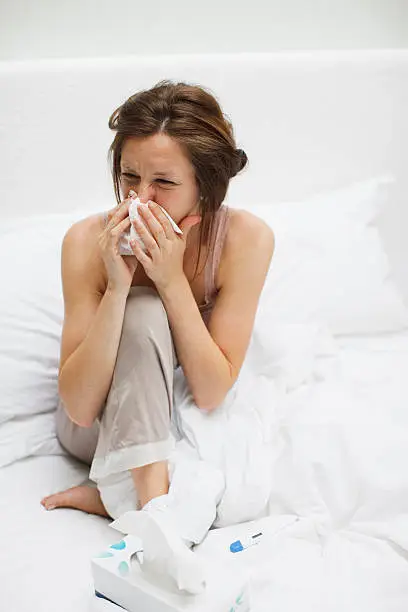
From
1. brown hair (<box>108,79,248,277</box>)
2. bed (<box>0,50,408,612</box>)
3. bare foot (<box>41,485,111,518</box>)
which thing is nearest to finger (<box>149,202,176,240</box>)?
brown hair (<box>108,79,248,277</box>)

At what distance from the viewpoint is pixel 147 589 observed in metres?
1.02

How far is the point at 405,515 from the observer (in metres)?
1.20

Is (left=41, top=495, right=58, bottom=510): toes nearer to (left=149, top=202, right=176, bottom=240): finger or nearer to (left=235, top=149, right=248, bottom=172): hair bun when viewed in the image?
(left=149, top=202, right=176, bottom=240): finger

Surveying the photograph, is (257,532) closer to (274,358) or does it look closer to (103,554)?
(103,554)

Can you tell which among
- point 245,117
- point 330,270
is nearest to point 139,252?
point 330,270

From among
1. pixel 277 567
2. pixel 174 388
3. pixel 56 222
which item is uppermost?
pixel 56 222

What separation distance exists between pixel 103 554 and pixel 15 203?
3.45 feet

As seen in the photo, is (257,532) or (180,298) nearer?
(257,532)

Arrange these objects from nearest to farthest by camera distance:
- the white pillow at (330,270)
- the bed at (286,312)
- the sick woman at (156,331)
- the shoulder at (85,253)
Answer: the bed at (286,312) → the sick woman at (156,331) → the shoulder at (85,253) → the white pillow at (330,270)

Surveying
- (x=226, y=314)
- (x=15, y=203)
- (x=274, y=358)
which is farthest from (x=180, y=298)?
(x=15, y=203)

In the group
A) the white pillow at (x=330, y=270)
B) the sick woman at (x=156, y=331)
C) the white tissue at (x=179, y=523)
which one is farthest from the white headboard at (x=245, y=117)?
the white tissue at (x=179, y=523)

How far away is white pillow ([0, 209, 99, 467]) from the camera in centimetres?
146

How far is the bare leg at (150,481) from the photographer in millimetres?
1229

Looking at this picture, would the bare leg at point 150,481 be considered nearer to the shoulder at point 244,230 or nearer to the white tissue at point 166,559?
the white tissue at point 166,559
